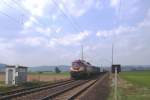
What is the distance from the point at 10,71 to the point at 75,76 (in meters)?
25.5

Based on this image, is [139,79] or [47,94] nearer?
[47,94]

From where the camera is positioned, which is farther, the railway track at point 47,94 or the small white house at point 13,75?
the small white house at point 13,75

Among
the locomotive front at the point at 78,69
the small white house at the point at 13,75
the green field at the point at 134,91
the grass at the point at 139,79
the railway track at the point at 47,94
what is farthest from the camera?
Answer: the locomotive front at the point at 78,69

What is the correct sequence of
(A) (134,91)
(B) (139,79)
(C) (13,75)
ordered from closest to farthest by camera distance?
(A) (134,91)
(C) (13,75)
(B) (139,79)

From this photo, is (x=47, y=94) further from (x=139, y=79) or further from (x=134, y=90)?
(x=139, y=79)

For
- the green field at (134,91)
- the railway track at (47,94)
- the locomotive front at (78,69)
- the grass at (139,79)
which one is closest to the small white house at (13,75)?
the railway track at (47,94)

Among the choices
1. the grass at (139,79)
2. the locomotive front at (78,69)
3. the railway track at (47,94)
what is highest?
the locomotive front at (78,69)

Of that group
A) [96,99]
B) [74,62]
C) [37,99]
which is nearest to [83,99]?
[96,99]

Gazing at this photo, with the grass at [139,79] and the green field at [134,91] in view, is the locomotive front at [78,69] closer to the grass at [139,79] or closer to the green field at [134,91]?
Answer: the grass at [139,79]

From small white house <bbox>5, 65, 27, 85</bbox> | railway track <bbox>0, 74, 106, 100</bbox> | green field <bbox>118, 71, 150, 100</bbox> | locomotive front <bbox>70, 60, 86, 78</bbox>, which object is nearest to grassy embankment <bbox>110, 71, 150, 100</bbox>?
green field <bbox>118, 71, 150, 100</bbox>

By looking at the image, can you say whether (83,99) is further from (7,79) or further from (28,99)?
(7,79)

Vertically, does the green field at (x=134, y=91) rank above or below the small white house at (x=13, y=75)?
below

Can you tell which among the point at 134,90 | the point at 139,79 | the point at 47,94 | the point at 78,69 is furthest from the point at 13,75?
the point at 139,79

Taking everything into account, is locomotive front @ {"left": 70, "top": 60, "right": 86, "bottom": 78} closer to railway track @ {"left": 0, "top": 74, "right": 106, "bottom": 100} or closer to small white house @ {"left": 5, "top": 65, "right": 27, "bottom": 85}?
small white house @ {"left": 5, "top": 65, "right": 27, "bottom": 85}
